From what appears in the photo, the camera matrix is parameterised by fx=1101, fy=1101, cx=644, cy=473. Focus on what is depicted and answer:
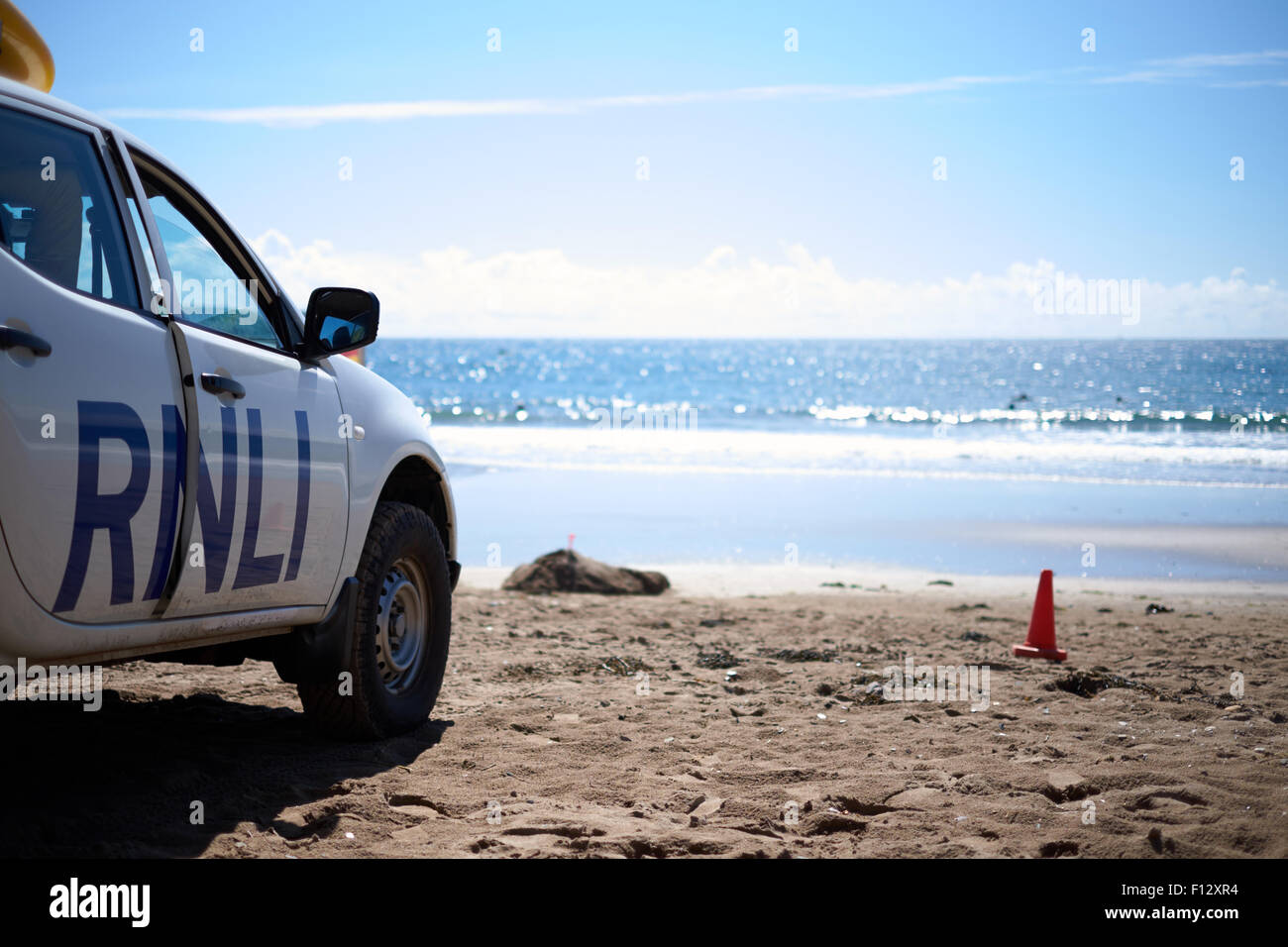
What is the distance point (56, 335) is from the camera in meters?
2.69

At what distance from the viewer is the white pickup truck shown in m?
2.67

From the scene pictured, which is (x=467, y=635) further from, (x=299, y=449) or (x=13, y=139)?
(x=13, y=139)

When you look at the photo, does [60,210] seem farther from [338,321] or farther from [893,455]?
[893,455]

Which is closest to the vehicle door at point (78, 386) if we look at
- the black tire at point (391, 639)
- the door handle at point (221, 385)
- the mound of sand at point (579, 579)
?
the door handle at point (221, 385)

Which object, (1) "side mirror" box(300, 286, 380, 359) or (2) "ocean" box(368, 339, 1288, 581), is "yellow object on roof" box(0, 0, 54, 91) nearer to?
(1) "side mirror" box(300, 286, 380, 359)

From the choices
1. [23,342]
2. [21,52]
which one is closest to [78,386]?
[23,342]

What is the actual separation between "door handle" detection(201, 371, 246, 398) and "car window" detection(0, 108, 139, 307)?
0.29 m

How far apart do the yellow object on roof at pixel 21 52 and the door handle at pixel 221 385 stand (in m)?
0.99

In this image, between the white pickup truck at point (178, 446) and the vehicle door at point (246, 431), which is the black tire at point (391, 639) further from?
the vehicle door at point (246, 431)

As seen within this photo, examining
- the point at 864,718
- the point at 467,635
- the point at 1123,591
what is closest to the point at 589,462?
the point at 1123,591

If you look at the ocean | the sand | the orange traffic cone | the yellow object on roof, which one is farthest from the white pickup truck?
the ocean

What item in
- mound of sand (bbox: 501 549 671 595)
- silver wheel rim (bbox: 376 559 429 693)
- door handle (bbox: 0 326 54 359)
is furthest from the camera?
mound of sand (bbox: 501 549 671 595)

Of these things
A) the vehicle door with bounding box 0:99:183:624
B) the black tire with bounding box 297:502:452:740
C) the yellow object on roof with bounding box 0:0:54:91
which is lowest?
the black tire with bounding box 297:502:452:740

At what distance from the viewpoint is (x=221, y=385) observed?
333 cm
